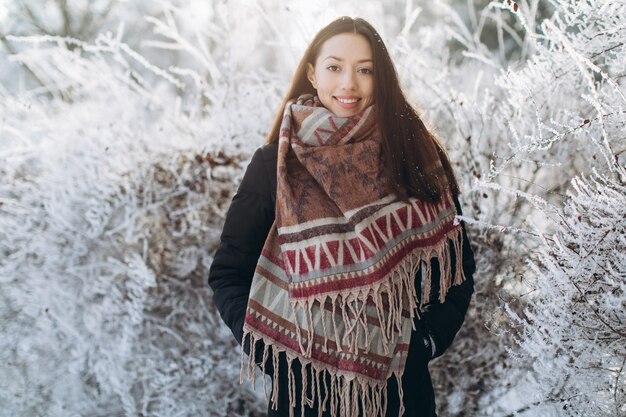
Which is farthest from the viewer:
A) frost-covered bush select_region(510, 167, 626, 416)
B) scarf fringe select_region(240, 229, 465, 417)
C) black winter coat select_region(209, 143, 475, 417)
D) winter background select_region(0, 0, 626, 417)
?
winter background select_region(0, 0, 626, 417)

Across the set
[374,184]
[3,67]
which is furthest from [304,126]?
Result: [3,67]

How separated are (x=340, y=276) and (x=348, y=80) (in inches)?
27.7

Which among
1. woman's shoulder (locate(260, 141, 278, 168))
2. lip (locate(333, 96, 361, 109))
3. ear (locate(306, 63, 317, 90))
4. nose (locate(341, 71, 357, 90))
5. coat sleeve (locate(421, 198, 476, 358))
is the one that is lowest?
coat sleeve (locate(421, 198, 476, 358))

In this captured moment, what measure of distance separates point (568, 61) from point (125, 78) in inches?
106

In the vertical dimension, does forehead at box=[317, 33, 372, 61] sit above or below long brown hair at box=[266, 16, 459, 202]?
above

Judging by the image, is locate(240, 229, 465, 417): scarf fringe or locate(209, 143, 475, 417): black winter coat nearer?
locate(240, 229, 465, 417): scarf fringe

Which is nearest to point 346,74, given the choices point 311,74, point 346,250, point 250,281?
point 311,74

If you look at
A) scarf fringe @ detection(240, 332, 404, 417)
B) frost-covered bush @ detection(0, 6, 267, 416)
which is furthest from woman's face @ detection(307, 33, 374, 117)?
frost-covered bush @ detection(0, 6, 267, 416)

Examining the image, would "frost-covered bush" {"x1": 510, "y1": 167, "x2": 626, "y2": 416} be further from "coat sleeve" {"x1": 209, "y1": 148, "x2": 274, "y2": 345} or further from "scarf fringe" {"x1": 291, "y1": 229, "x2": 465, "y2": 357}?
"coat sleeve" {"x1": 209, "y1": 148, "x2": 274, "y2": 345}

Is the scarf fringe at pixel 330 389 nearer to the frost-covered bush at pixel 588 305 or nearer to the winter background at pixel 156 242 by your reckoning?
the frost-covered bush at pixel 588 305

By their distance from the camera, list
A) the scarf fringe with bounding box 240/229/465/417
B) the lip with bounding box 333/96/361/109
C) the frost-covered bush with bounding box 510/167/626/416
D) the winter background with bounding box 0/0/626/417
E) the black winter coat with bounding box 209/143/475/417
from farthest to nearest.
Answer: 1. the winter background with bounding box 0/0/626/417
2. the lip with bounding box 333/96/361/109
3. the black winter coat with bounding box 209/143/475/417
4. the scarf fringe with bounding box 240/229/465/417
5. the frost-covered bush with bounding box 510/167/626/416

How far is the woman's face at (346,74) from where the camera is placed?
192 centimetres

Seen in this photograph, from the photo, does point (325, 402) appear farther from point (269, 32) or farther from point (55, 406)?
point (269, 32)

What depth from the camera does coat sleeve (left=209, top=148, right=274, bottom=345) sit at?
1.83 metres
